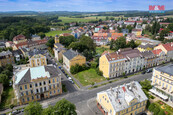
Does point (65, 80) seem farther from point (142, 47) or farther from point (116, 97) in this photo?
point (142, 47)

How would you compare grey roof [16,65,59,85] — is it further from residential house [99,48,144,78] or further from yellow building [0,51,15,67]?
yellow building [0,51,15,67]

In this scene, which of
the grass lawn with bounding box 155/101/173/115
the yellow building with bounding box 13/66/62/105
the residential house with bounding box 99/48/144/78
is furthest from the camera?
the residential house with bounding box 99/48/144/78

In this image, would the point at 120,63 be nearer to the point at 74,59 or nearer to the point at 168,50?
the point at 74,59

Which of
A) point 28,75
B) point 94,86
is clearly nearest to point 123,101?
A: point 94,86

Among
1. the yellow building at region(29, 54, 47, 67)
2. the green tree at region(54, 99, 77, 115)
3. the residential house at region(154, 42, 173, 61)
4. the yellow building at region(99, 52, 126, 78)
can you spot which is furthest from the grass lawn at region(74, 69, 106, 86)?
the residential house at region(154, 42, 173, 61)

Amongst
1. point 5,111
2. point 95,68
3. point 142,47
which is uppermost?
point 142,47

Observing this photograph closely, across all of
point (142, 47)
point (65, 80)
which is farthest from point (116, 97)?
point (142, 47)

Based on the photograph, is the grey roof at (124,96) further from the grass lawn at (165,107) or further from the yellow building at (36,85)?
the yellow building at (36,85)

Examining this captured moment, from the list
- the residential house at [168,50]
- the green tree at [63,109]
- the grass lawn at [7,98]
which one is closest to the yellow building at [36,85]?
the grass lawn at [7,98]
